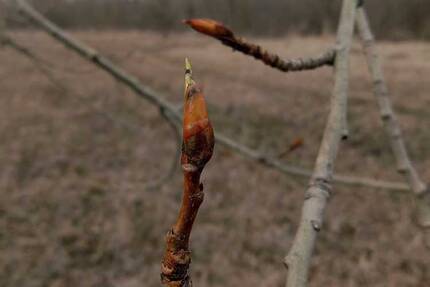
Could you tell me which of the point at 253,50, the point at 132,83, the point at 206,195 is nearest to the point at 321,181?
the point at 253,50

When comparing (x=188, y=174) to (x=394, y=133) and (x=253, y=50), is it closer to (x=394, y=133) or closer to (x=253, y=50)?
(x=253, y=50)

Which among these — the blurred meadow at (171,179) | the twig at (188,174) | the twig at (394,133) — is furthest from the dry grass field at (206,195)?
the twig at (188,174)

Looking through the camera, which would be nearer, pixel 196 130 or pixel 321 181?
pixel 196 130

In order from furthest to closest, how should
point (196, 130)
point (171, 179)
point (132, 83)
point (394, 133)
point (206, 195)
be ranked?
1. point (171, 179)
2. point (206, 195)
3. point (132, 83)
4. point (394, 133)
5. point (196, 130)

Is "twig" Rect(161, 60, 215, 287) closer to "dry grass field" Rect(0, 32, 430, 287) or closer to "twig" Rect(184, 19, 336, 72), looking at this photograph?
"twig" Rect(184, 19, 336, 72)

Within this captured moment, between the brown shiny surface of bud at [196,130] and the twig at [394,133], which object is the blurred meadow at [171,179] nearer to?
the twig at [394,133]

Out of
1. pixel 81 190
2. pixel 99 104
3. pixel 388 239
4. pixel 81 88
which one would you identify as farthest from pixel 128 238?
pixel 81 88

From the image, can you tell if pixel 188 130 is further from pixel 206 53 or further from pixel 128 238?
pixel 206 53
